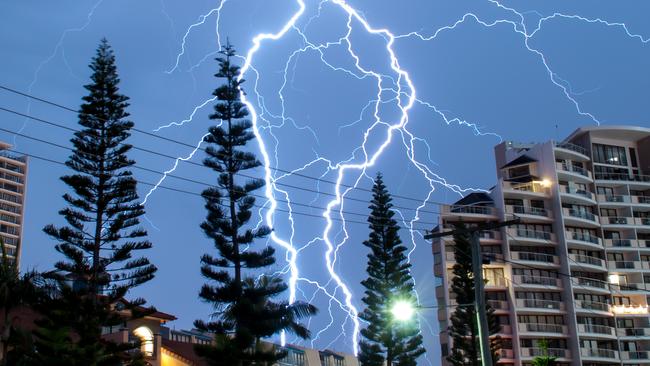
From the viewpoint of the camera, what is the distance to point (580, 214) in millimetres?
57031

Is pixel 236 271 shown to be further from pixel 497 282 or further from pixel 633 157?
pixel 633 157

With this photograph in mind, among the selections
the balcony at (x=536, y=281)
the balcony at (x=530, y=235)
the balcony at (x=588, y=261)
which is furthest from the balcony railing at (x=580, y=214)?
the balcony at (x=536, y=281)

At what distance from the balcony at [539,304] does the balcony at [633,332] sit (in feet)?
15.2

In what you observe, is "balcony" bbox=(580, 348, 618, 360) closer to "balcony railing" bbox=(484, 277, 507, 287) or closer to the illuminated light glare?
the illuminated light glare

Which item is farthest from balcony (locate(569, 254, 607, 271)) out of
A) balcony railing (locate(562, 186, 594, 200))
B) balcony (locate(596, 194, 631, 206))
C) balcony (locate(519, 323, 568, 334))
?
balcony (locate(519, 323, 568, 334))

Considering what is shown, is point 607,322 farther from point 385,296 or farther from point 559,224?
point 385,296

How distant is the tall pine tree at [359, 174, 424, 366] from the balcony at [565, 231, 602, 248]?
58.3 feet

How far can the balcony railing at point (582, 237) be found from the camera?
56.0 meters

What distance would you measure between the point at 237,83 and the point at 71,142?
7.25 metres

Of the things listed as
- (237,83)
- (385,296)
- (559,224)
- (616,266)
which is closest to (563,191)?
(559,224)

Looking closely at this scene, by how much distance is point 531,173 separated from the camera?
5841 centimetres

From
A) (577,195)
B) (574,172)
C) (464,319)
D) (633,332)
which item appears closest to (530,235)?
(577,195)

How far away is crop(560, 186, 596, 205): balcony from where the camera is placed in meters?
56.8

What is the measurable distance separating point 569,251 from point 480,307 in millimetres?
37878
